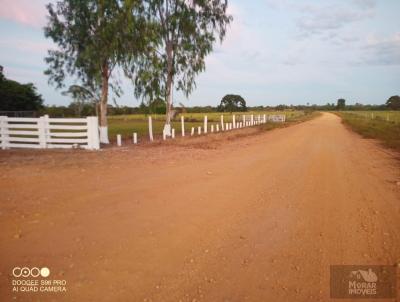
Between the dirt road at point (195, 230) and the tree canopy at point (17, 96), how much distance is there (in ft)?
142

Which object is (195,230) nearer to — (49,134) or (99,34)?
(49,134)

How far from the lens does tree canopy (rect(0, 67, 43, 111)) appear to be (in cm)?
4500

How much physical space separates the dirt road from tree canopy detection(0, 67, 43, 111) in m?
43.3

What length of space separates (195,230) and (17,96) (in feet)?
167

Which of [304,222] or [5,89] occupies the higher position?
[5,89]

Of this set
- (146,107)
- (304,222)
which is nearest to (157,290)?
(304,222)

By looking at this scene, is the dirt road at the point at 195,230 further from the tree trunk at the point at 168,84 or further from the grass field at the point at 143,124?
the grass field at the point at 143,124

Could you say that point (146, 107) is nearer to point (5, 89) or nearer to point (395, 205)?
point (395, 205)

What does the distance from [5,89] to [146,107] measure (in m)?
34.3

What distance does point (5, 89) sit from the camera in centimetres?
4572

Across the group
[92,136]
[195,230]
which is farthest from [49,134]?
[195,230]

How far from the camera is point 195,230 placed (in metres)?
4.65

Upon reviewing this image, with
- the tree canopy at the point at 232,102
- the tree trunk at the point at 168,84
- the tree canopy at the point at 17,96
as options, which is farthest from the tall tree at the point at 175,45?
the tree canopy at the point at 232,102

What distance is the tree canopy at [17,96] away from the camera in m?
45.0
